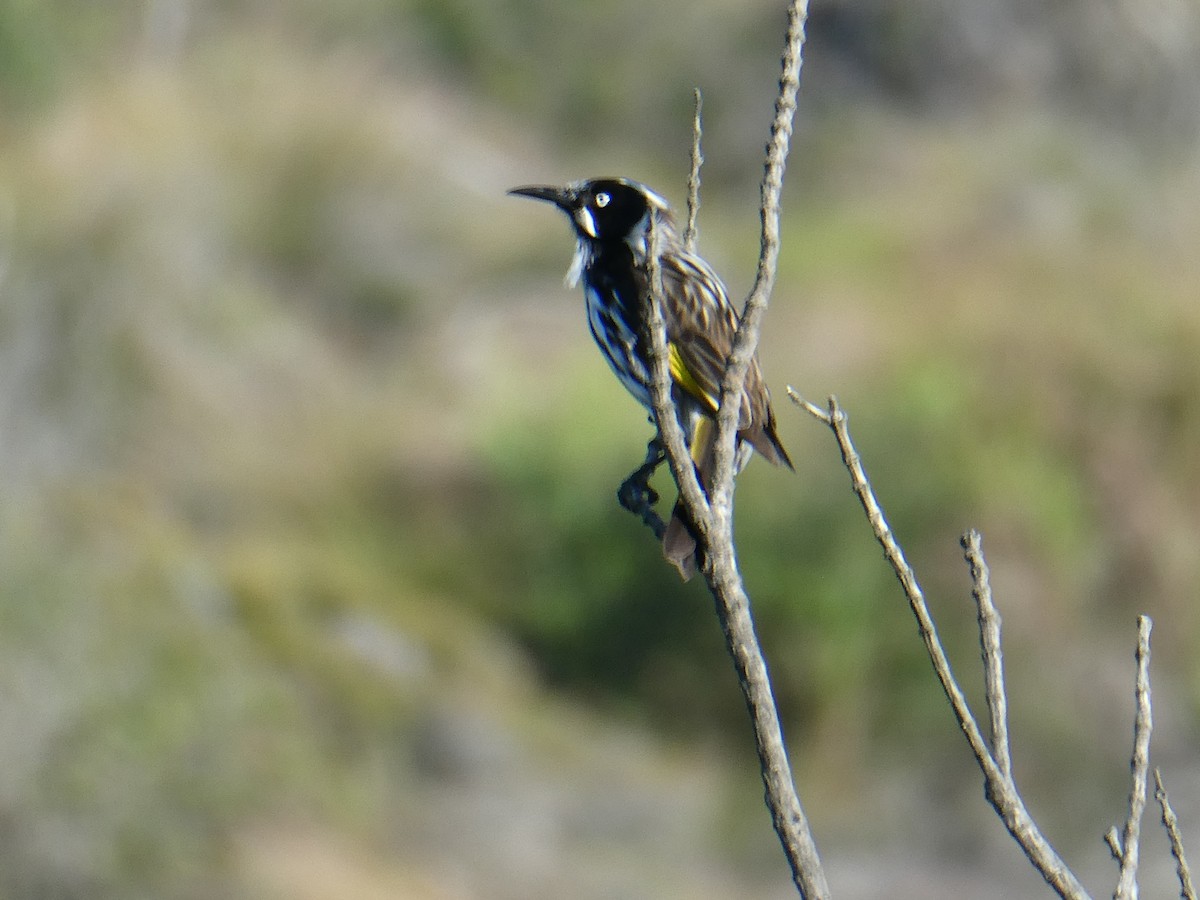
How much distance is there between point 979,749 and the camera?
3473 mm

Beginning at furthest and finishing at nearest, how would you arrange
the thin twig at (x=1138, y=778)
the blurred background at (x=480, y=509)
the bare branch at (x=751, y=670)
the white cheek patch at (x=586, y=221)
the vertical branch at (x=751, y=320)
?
the blurred background at (x=480, y=509), the white cheek patch at (x=586, y=221), the vertical branch at (x=751, y=320), the thin twig at (x=1138, y=778), the bare branch at (x=751, y=670)

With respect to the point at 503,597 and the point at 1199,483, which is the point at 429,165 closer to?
the point at 503,597

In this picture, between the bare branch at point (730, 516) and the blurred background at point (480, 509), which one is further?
the blurred background at point (480, 509)

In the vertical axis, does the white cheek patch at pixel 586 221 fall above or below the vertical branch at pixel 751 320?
above

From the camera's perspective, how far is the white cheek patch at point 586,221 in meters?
6.28

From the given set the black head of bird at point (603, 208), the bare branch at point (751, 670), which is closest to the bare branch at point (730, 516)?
the bare branch at point (751, 670)

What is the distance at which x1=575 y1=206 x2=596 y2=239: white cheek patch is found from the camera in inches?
247

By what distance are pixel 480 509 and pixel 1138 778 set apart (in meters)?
17.8

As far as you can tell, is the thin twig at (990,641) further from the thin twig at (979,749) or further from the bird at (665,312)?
the bird at (665,312)

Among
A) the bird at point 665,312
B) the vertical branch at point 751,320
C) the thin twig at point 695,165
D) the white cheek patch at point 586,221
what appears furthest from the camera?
the white cheek patch at point 586,221

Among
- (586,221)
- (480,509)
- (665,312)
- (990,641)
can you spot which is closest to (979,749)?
(990,641)

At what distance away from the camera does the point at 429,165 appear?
29.3 metres

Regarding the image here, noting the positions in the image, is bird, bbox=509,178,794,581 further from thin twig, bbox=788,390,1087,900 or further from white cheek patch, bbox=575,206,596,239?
thin twig, bbox=788,390,1087,900

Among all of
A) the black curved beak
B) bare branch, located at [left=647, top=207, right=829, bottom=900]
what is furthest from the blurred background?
bare branch, located at [left=647, top=207, right=829, bottom=900]
